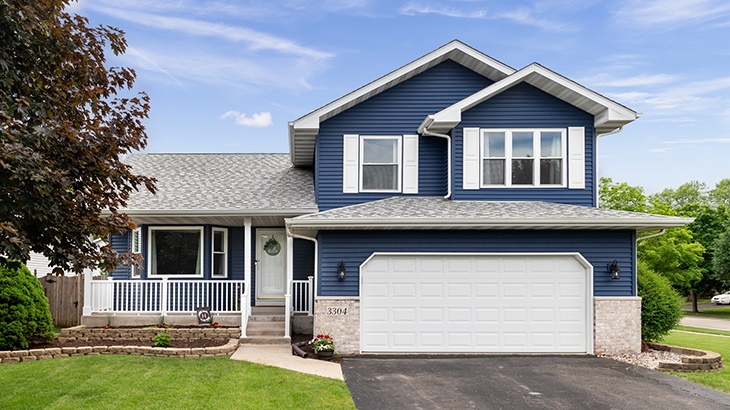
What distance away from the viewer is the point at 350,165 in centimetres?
1291

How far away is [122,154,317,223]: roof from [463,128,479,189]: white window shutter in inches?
142

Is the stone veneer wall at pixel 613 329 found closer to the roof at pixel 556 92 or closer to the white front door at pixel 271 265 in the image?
the roof at pixel 556 92

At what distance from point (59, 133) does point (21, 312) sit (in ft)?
20.8

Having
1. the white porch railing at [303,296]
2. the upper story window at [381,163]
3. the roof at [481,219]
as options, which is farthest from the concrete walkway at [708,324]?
the white porch railing at [303,296]

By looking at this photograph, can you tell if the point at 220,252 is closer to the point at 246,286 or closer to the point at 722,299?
the point at 246,286

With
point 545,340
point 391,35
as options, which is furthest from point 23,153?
point 391,35

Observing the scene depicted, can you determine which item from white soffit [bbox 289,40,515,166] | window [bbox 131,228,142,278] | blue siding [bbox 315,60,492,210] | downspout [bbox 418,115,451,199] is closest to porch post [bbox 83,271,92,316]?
window [bbox 131,228,142,278]

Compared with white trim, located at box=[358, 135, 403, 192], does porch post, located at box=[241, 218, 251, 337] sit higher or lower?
lower

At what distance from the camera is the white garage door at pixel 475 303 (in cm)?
1131

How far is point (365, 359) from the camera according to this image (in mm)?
10781

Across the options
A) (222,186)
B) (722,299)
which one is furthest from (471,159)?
(722,299)

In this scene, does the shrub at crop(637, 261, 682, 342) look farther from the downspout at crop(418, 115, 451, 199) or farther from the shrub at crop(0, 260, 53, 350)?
the shrub at crop(0, 260, 53, 350)

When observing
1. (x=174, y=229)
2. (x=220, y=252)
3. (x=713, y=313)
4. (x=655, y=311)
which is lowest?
(x=713, y=313)

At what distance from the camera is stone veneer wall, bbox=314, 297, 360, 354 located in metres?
11.2
